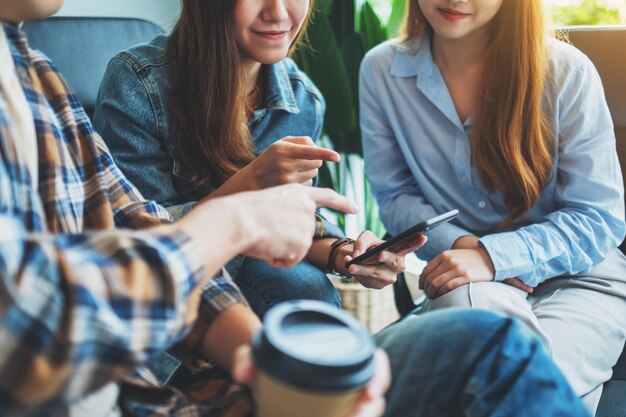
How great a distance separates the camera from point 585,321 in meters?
1.31

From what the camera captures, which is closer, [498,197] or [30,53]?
[30,53]

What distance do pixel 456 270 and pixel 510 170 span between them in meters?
0.25

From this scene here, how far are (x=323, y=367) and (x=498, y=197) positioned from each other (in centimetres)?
98

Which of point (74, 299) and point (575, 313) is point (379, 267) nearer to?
point (575, 313)

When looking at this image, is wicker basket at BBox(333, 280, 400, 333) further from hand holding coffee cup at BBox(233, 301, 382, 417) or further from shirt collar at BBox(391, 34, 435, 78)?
hand holding coffee cup at BBox(233, 301, 382, 417)

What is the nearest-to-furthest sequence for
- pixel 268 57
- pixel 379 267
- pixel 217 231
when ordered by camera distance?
pixel 217 231, pixel 379 267, pixel 268 57

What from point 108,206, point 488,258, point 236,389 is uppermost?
point 108,206

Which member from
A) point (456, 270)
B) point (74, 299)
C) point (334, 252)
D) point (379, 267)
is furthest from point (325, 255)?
point (74, 299)

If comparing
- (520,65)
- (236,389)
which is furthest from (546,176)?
(236,389)

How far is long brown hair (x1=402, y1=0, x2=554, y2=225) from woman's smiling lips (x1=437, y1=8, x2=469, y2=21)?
11cm

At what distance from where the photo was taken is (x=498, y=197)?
4.90 ft

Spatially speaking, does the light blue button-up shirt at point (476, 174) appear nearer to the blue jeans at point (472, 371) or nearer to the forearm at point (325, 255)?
the forearm at point (325, 255)

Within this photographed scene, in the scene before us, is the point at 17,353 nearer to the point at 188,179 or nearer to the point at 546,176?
the point at 188,179

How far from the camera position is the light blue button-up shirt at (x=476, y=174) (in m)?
1.40
